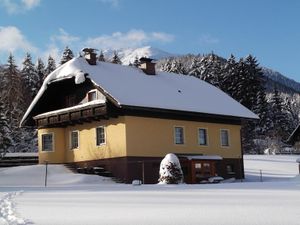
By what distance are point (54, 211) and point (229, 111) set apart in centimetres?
2565

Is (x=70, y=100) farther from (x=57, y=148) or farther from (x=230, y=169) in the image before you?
(x=230, y=169)

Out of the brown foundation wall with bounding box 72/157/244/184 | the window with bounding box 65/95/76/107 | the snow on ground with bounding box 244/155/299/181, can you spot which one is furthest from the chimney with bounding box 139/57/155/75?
the snow on ground with bounding box 244/155/299/181

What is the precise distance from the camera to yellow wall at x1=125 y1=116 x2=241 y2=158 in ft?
99.8

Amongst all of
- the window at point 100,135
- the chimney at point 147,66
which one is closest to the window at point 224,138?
the chimney at point 147,66

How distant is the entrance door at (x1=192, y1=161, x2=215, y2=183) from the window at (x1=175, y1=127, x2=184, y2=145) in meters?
1.88

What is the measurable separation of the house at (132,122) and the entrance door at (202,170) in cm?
6

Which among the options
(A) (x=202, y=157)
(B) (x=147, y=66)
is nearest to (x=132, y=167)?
(A) (x=202, y=157)

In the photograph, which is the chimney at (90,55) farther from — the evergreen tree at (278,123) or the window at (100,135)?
the evergreen tree at (278,123)

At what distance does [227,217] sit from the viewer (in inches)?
400

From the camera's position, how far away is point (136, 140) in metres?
30.5

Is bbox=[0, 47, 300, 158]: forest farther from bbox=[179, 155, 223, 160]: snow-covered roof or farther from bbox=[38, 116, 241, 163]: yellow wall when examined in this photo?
bbox=[179, 155, 223, 160]: snow-covered roof

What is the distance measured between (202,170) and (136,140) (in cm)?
478

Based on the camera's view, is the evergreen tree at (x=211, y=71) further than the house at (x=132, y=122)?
Yes

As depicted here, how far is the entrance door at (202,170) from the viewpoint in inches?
1252
